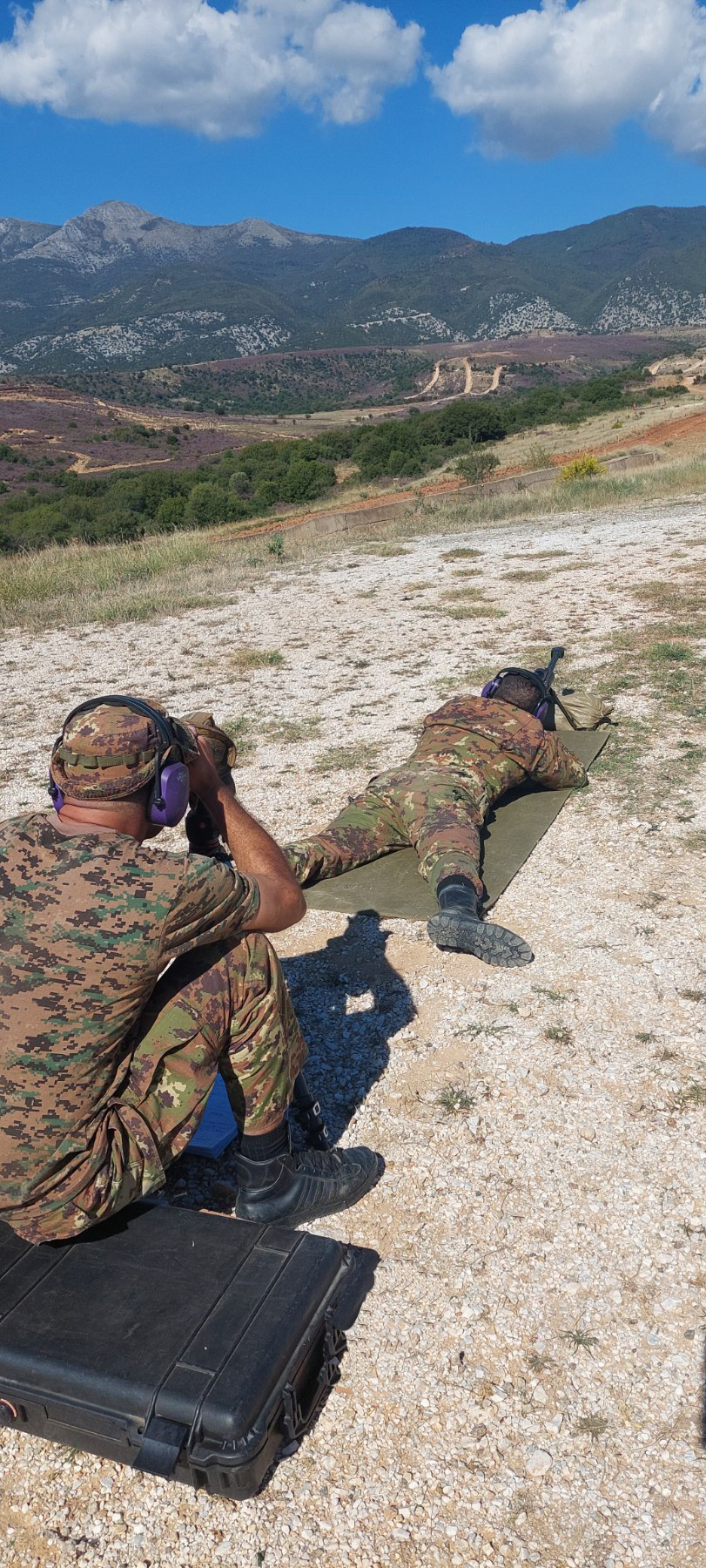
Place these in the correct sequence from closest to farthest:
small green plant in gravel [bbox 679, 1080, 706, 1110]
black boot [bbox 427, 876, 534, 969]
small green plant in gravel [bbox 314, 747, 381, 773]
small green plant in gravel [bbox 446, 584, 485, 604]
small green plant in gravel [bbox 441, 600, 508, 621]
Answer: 1. small green plant in gravel [bbox 679, 1080, 706, 1110]
2. black boot [bbox 427, 876, 534, 969]
3. small green plant in gravel [bbox 314, 747, 381, 773]
4. small green plant in gravel [bbox 441, 600, 508, 621]
5. small green plant in gravel [bbox 446, 584, 485, 604]

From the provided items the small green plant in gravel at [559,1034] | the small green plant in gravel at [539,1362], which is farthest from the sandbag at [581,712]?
the small green plant in gravel at [539,1362]

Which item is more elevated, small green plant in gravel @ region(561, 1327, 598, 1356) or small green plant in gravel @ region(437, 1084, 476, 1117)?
small green plant in gravel @ region(437, 1084, 476, 1117)

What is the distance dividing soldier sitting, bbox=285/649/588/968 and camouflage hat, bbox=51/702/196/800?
2090mm

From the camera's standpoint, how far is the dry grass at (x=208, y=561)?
1290 centimetres

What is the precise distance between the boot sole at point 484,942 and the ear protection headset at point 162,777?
1880 millimetres

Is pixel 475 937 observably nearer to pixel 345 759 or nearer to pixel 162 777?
pixel 162 777

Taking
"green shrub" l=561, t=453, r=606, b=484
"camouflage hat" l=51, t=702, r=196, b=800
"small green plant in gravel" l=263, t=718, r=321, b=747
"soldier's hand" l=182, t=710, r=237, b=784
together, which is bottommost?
"small green plant in gravel" l=263, t=718, r=321, b=747

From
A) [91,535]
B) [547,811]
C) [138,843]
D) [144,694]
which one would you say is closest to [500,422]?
[91,535]

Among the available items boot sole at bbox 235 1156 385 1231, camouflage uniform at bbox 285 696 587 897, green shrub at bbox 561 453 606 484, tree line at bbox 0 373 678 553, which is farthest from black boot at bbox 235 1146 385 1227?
tree line at bbox 0 373 678 553

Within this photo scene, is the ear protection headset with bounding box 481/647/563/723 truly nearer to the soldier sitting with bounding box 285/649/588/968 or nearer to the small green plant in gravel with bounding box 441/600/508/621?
the soldier sitting with bounding box 285/649/588/968

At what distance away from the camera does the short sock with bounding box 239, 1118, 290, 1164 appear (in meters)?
2.77

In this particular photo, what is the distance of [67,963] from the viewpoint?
2215 millimetres

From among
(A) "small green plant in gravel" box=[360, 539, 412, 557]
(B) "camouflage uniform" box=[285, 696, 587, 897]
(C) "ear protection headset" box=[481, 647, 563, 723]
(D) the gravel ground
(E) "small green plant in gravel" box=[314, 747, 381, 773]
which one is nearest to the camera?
(D) the gravel ground

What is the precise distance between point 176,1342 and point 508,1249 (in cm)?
107
